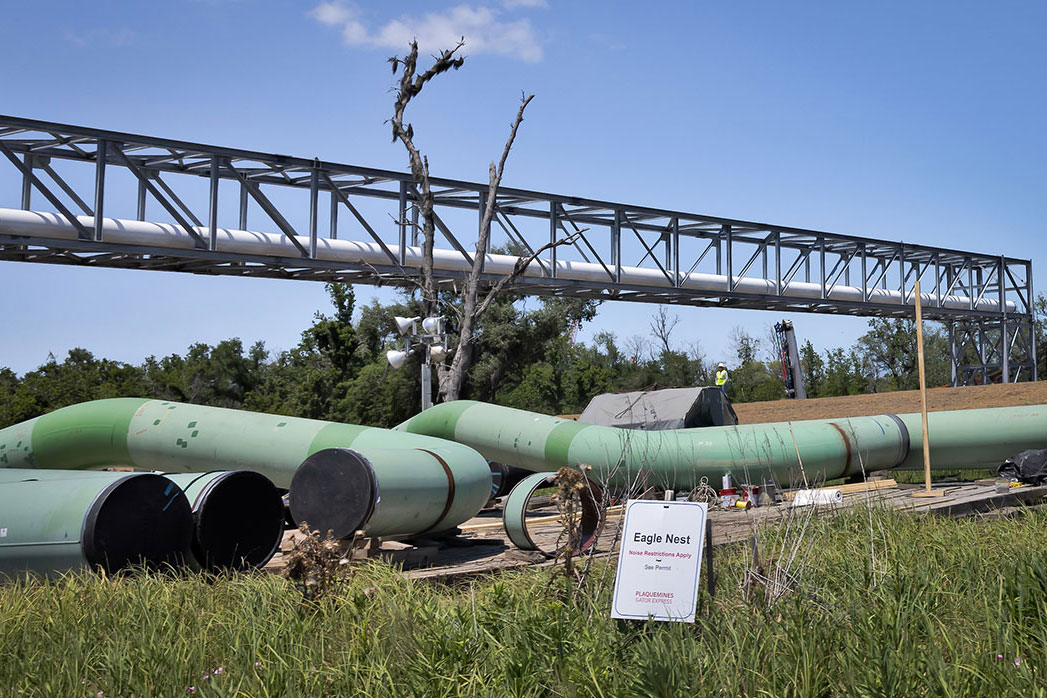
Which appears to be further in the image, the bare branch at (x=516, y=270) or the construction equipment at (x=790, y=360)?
the construction equipment at (x=790, y=360)

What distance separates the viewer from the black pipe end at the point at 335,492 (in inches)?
360

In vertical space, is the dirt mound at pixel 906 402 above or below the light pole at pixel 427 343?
below

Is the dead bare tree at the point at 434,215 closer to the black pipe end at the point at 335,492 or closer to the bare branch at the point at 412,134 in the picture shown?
the bare branch at the point at 412,134

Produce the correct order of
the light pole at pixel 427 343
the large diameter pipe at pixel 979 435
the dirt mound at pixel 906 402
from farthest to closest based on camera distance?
1. the dirt mound at pixel 906 402
2. the light pole at pixel 427 343
3. the large diameter pipe at pixel 979 435

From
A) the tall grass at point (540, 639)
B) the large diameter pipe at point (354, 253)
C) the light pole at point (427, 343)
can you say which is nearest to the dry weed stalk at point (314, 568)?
the tall grass at point (540, 639)

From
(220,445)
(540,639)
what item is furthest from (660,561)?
(220,445)

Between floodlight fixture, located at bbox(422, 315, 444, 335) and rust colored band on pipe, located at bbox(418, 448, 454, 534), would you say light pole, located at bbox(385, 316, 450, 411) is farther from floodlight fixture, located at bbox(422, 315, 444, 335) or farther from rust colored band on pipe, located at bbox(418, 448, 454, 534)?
rust colored band on pipe, located at bbox(418, 448, 454, 534)

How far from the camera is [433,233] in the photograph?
22844mm

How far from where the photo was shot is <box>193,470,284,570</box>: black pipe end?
348 inches

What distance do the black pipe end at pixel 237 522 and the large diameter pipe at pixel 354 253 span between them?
1126 cm

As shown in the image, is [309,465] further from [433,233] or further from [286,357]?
[286,357]

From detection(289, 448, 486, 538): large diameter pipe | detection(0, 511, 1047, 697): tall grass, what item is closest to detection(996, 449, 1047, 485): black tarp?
detection(0, 511, 1047, 697): tall grass

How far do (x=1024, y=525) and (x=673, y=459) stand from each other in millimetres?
5668

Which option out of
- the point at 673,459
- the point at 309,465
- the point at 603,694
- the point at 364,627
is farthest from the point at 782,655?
the point at 673,459
